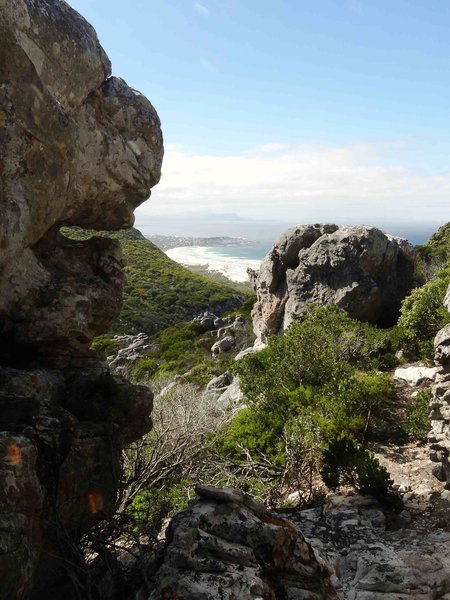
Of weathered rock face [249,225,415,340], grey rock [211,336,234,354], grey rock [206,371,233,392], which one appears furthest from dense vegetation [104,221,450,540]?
grey rock [211,336,234,354]

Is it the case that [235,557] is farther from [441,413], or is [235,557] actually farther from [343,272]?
[343,272]

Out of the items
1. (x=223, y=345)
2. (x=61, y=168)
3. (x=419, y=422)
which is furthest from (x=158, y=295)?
(x=61, y=168)

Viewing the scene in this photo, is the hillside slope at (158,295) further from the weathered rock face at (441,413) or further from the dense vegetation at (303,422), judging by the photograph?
the weathered rock face at (441,413)

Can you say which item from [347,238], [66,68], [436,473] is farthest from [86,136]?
[347,238]

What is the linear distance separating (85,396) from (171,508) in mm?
3367

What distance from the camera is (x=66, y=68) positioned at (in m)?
8.10

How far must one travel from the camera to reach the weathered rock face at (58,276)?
5785 mm

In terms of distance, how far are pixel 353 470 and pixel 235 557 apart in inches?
206

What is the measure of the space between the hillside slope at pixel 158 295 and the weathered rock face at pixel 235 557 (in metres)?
48.5

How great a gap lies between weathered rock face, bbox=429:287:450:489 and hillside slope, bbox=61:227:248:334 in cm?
4518

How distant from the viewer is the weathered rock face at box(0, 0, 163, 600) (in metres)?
5.79

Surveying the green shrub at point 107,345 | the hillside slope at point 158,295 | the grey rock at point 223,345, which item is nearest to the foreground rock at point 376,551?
the grey rock at point 223,345

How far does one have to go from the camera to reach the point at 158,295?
7044 centimetres

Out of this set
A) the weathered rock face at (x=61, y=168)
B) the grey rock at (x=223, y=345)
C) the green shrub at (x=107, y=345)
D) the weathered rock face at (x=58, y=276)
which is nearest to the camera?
the weathered rock face at (x=58, y=276)
